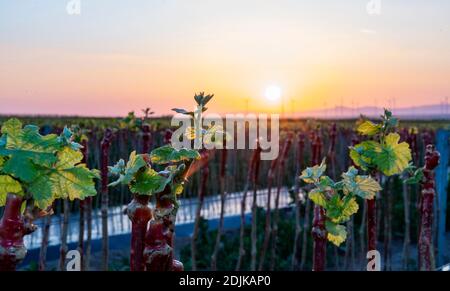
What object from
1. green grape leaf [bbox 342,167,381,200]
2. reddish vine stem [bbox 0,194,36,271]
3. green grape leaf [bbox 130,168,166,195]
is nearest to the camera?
reddish vine stem [bbox 0,194,36,271]

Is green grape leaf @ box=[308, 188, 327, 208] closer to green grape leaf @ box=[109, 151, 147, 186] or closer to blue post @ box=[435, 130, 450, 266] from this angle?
green grape leaf @ box=[109, 151, 147, 186]

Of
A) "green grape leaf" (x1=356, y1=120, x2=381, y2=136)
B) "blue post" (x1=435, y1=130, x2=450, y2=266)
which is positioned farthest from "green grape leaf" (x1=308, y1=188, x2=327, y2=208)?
"blue post" (x1=435, y1=130, x2=450, y2=266)

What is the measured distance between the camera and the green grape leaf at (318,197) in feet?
3.01

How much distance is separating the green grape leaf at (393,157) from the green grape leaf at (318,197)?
11 cm

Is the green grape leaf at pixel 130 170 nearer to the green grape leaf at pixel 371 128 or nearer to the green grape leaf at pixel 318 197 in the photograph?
the green grape leaf at pixel 318 197

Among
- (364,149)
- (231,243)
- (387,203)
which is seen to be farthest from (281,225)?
(364,149)

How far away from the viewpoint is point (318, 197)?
3.04 ft

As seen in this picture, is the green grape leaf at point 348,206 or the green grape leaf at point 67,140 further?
the green grape leaf at point 348,206

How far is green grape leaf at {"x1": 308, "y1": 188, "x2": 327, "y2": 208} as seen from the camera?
918 millimetres

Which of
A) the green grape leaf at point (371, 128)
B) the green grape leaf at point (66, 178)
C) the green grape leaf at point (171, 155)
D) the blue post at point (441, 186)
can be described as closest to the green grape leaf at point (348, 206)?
the green grape leaf at point (371, 128)

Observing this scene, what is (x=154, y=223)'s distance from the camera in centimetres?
68

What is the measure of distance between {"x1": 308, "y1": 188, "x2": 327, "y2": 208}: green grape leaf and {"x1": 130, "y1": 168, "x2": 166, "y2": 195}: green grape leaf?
0.30 meters
